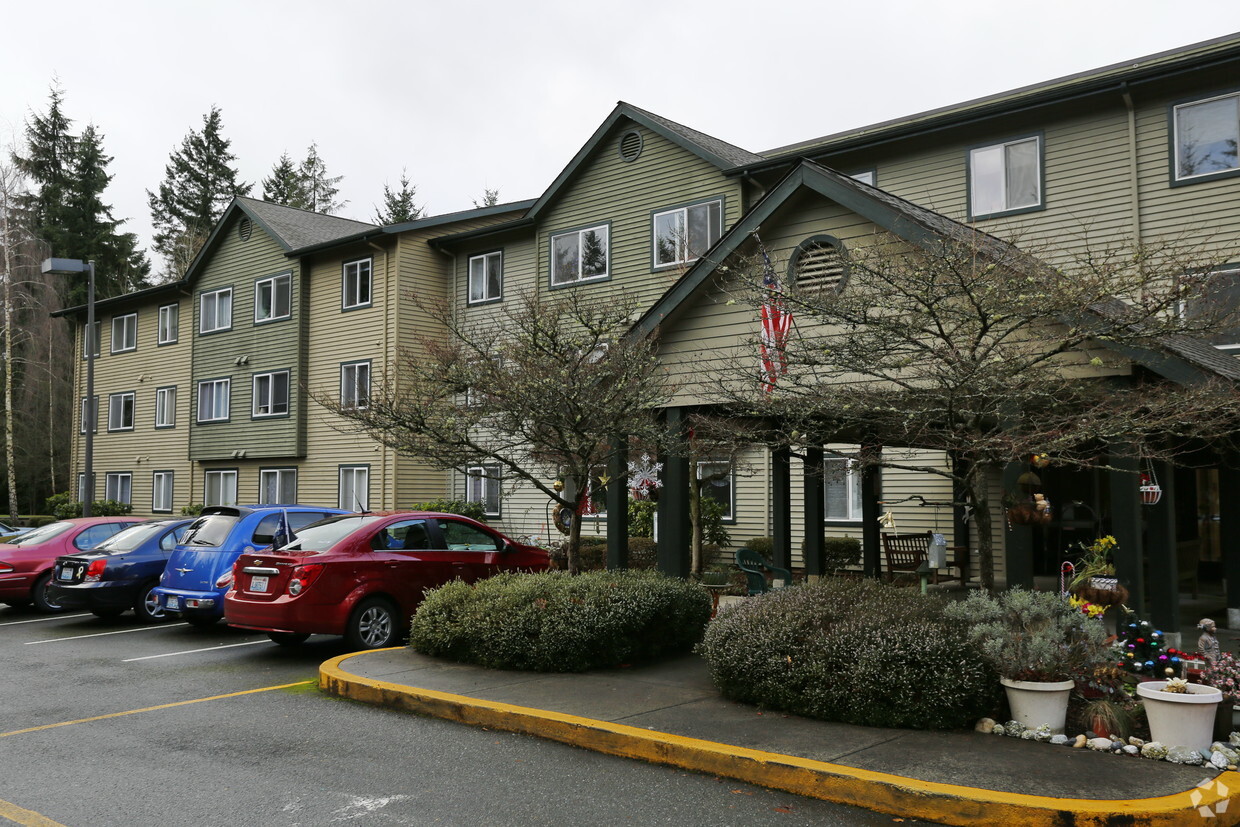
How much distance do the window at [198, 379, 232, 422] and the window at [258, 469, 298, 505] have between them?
2683 millimetres

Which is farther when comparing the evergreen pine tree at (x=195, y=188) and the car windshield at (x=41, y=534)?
the evergreen pine tree at (x=195, y=188)

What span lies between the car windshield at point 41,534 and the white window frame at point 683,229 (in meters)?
11.9

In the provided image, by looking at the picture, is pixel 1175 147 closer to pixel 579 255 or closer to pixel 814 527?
pixel 814 527

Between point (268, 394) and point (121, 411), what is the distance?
10.0m

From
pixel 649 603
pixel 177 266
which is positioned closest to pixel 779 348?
pixel 649 603

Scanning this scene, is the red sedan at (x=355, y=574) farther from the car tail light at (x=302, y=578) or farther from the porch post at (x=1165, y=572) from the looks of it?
the porch post at (x=1165, y=572)

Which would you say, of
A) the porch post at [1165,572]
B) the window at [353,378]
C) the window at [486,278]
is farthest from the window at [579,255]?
the porch post at [1165,572]

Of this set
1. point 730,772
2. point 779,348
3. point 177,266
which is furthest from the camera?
point 177,266

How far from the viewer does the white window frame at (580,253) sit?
22766 millimetres

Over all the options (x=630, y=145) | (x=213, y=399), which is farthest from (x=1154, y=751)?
(x=213, y=399)

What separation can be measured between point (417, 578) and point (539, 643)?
2.91 meters

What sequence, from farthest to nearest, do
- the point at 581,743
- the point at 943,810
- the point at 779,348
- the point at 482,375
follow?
the point at 482,375
the point at 779,348
the point at 581,743
the point at 943,810

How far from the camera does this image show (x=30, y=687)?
968 centimetres

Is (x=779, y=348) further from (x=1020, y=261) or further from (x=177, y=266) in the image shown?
(x=177, y=266)
